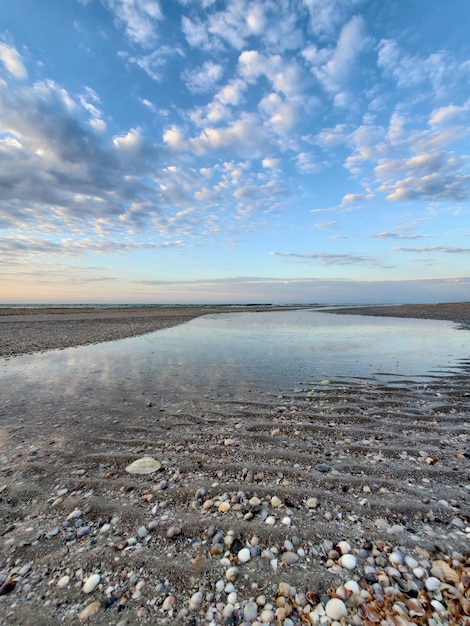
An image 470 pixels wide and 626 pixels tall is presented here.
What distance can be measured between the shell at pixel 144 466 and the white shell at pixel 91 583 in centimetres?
182

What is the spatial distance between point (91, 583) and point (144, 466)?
6.71 ft

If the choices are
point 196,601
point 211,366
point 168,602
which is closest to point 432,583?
point 196,601

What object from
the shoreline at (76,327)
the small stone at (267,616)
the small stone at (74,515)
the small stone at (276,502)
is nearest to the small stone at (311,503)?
the small stone at (276,502)

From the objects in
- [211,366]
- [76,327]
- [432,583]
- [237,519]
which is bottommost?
[76,327]

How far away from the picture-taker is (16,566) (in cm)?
291

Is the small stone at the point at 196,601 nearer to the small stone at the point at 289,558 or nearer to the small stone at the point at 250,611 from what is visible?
the small stone at the point at 250,611

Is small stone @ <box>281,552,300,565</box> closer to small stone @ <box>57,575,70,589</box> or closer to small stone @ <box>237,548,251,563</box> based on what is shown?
small stone @ <box>237,548,251,563</box>

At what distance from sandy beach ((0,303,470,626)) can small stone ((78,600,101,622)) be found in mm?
17

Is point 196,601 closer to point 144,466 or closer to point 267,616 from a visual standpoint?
point 267,616

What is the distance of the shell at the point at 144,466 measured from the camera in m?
4.62

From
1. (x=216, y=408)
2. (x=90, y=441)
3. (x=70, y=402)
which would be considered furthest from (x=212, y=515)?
(x=70, y=402)

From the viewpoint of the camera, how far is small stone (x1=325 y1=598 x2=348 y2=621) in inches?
92.5

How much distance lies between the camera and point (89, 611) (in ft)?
8.02

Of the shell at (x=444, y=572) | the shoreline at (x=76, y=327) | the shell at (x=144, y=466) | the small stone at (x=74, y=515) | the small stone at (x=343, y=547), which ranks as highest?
the shell at (x=444, y=572)
